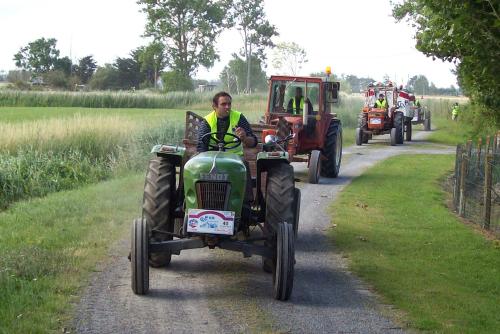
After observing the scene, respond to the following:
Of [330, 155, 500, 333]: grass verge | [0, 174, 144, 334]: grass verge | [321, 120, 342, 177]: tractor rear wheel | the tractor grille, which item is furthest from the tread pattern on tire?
[321, 120, 342, 177]: tractor rear wheel

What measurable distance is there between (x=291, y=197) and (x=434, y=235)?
434cm

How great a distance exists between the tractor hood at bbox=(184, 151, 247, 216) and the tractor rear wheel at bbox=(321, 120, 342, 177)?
10.7 meters

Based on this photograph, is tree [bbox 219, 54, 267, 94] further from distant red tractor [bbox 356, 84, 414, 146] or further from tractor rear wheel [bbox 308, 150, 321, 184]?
tractor rear wheel [bbox 308, 150, 321, 184]

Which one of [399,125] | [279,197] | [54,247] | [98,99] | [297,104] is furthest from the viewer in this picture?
[98,99]

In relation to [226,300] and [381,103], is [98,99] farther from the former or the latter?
[226,300]

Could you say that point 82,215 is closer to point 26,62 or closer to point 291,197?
point 291,197

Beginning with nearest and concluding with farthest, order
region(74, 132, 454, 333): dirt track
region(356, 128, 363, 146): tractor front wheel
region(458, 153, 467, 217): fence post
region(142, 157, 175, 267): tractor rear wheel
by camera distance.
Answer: region(74, 132, 454, 333): dirt track
region(142, 157, 175, 267): tractor rear wheel
region(458, 153, 467, 217): fence post
region(356, 128, 363, 146): tractor front wheel

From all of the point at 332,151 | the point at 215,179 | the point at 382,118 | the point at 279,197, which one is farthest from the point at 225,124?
the point at 382,118

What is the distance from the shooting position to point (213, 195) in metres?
7.38

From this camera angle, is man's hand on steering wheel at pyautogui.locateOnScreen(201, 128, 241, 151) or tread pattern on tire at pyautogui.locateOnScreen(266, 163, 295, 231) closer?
tread pattern on tire at pyautogui.locateOnScreen(266, 163, 295, 231)

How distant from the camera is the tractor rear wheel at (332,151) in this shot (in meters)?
18.2

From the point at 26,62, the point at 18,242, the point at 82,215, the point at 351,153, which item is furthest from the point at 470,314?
the point at 26,62

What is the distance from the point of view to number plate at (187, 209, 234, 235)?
7.26 metres

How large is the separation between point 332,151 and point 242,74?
5129 centimetres
